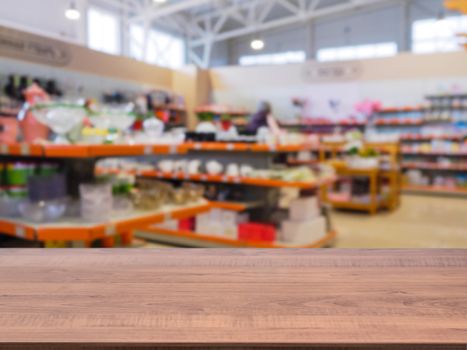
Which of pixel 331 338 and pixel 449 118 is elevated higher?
pixel 449 118

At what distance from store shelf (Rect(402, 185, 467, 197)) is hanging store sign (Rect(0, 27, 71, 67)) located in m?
7.10

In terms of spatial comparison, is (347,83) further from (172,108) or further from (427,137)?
(172,108)

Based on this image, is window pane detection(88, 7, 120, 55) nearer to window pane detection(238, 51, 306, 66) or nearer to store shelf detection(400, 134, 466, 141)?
window pane detection(238, 51, 306, 66)

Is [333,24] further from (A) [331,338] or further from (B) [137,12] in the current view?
(A) [331,338]

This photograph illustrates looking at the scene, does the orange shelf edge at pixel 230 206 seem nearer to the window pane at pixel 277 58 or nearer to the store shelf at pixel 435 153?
the store shelf at pixel 435 153

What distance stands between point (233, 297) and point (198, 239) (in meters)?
4.02

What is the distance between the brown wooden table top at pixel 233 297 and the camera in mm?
686

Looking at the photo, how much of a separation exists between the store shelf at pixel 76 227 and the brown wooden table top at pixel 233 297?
1.15m

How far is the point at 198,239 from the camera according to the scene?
4824mm

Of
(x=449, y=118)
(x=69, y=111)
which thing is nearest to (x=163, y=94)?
(x=449, y=118)

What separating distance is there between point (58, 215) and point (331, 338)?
2.11 m

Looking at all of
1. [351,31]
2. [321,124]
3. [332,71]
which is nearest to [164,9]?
[332,71]

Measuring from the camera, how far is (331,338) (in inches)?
26.7

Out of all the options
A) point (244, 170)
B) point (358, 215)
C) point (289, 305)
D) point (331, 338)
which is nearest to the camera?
point (331, 338)
